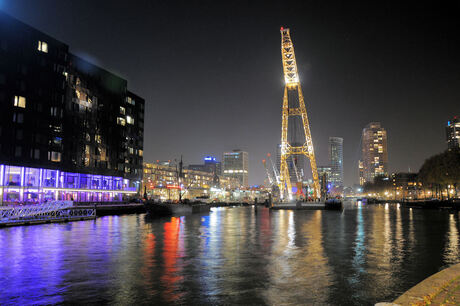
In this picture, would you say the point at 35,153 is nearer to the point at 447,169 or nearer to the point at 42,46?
the point at 42,46

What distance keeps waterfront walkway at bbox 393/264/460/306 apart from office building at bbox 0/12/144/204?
68040 millimetres

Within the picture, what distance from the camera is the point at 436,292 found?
834 cm

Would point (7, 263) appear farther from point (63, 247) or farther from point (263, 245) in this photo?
point (263, 245)

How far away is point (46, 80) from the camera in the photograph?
76062mm

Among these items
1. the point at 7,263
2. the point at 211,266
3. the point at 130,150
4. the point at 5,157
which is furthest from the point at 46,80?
the point at 211,266

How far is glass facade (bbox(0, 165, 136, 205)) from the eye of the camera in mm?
68188

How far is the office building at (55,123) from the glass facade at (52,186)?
17 cm

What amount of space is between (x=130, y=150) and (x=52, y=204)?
65.9m

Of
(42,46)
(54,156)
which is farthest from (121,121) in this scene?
(42,46)

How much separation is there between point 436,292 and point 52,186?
82.0 metres

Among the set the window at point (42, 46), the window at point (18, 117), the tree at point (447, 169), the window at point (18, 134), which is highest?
the window at point (42, 46)

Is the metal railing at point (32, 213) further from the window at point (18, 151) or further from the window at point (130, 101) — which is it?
the window at point (130, 101)

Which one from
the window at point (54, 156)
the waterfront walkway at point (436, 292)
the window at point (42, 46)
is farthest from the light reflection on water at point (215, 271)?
the window at point (42, 46)

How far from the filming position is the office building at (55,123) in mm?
68438
